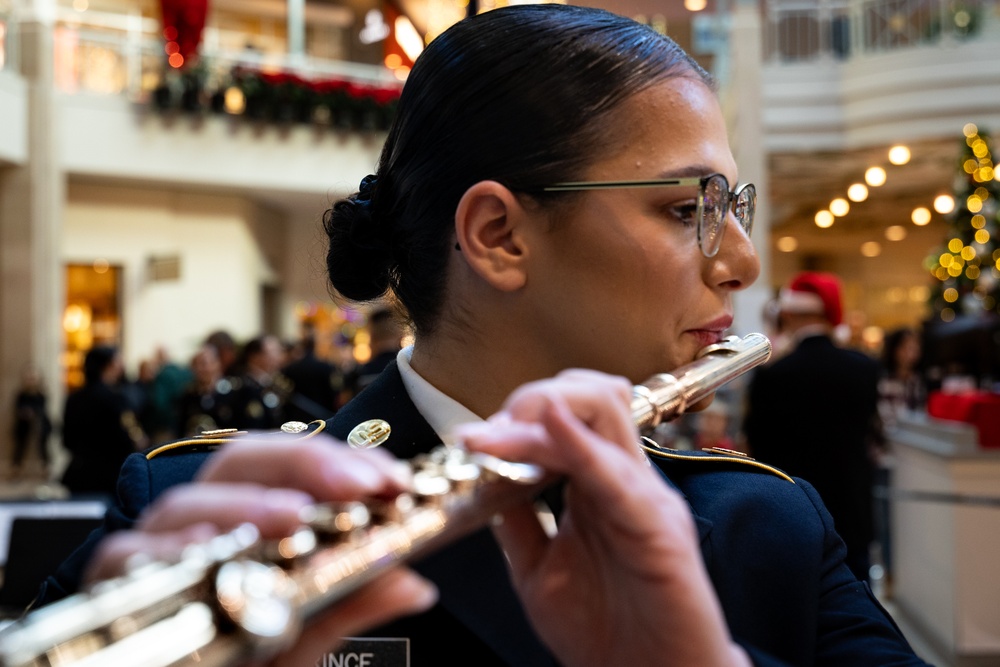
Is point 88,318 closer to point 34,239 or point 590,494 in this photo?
point 34,239

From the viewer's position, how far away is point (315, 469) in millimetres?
689

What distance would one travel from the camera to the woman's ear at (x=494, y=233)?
120 cm

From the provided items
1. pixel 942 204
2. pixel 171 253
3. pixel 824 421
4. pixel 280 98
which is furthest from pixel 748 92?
pixel 171 253

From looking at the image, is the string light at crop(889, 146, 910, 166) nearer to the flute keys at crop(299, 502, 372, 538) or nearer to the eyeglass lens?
the eyeglass lens

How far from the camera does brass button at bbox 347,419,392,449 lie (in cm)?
124

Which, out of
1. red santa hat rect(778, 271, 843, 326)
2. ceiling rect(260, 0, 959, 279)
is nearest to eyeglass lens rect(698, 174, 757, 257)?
red santa hat rect(778, 271, 843, 326)

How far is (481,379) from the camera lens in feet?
4.12

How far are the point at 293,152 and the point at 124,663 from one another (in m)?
14.6

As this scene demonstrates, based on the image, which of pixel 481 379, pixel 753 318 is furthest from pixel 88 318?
pixel 481 379

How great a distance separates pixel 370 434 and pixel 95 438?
6.05 meters

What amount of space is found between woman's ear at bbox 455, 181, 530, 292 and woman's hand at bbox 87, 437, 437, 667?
50cm

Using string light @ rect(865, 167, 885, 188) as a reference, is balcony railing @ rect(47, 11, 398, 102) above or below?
above

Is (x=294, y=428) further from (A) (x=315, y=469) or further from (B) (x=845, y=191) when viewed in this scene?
(B) (x=845, y=191)

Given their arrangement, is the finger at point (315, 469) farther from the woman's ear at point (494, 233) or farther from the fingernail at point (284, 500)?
the woman's ear at point (494, 233)
